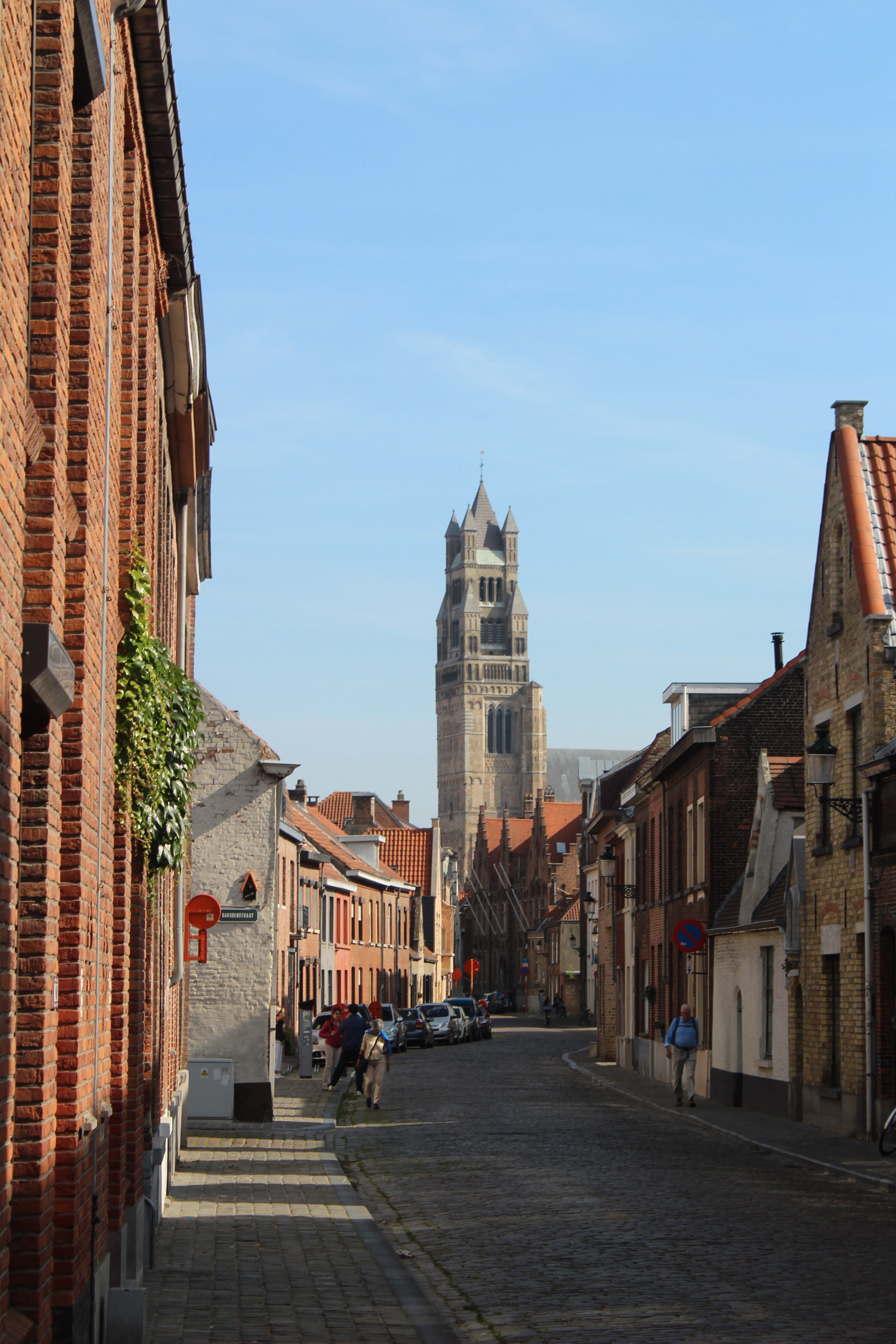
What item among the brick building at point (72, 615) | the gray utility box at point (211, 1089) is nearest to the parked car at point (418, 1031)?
the gray utility box at point (211, 1089)

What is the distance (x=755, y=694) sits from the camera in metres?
32.9

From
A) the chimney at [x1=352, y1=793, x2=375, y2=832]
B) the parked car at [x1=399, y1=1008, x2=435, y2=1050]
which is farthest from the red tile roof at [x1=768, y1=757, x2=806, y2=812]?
the chimney at [x1=352, y1=793, x2=375, y2=832]

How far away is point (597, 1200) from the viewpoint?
50.8ft

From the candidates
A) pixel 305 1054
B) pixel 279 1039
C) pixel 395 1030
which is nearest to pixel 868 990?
pixel 305 1054

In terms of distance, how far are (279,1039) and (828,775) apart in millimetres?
23904

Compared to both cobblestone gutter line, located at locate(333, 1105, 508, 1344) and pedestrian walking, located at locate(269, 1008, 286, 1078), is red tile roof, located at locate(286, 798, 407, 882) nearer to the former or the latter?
pedestrian walking, located at locate(269, 1008, 286, 1078)

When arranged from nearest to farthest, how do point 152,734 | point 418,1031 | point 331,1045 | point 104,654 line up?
1. point 104,654
2. point 152,734
3. point 331,1045
4. point 418,1031

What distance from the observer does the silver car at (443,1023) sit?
60.5 m

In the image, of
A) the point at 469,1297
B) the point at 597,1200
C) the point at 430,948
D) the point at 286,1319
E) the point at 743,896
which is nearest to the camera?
the point at 286,1319

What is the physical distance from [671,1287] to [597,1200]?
4736mm

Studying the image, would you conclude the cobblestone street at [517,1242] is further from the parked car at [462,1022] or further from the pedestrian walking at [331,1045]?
the parked car at [462,1022]

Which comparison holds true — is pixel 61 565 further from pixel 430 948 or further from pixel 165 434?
pixel 430 948

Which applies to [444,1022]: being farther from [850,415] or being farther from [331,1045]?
[850,415]

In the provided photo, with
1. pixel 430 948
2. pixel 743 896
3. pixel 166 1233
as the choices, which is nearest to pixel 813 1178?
pixel 166 1233
